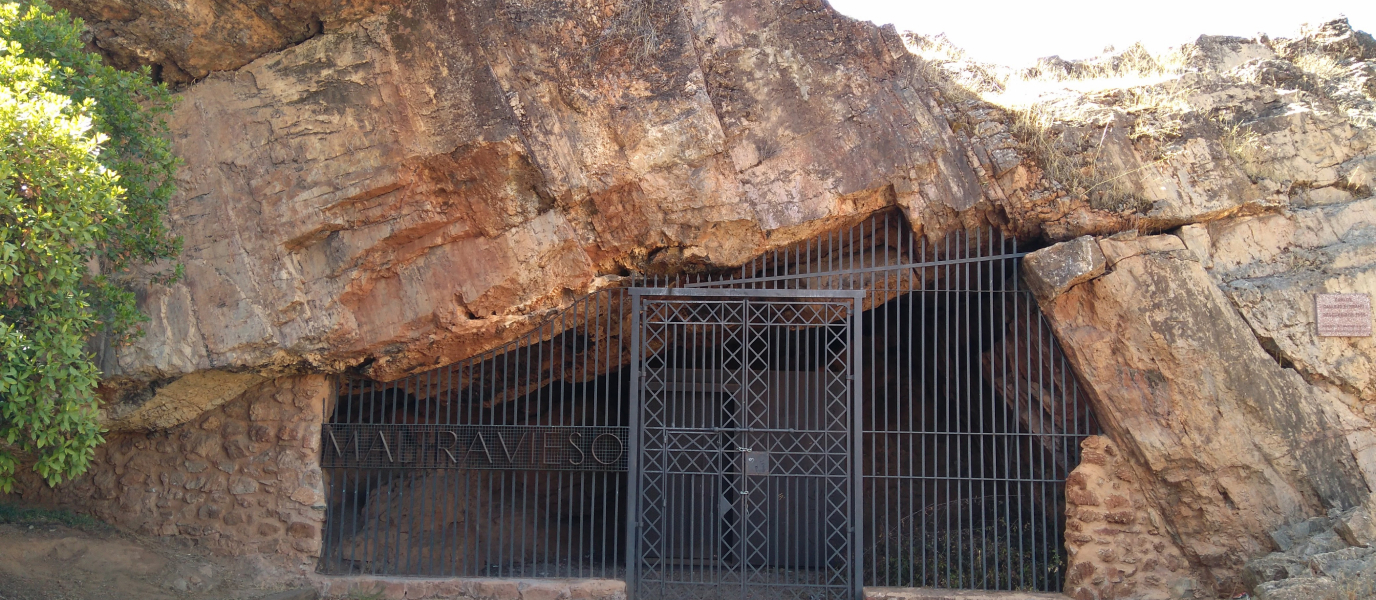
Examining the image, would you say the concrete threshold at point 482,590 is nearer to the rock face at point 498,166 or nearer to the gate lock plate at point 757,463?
the gate lock plate at point 757,463

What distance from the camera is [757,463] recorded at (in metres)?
7.02

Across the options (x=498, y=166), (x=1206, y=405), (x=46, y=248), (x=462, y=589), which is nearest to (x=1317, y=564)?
Result: (x=1206, y=405)

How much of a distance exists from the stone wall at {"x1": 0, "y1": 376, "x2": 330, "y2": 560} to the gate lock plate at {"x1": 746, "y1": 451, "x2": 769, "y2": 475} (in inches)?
137

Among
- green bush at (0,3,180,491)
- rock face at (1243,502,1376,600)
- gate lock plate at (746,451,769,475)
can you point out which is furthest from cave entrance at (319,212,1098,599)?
green bush at (0,3,180,491)

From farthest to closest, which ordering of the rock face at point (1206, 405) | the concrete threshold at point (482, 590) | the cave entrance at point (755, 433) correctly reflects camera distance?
the cave entrance at point (755, 433) → the concrete threshold at point (482, 590) → the rock face at point (1206, 405)

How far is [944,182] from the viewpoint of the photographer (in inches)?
288

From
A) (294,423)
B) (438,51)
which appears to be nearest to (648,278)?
(438,51)

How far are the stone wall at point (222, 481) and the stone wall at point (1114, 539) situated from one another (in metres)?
6.08

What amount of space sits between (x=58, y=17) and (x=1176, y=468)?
28.1ft

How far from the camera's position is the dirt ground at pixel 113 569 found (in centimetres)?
590

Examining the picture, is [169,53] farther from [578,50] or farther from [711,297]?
[711,297]

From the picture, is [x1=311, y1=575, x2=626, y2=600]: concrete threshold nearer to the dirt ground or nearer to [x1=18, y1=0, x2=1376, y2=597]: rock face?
the dirt ground

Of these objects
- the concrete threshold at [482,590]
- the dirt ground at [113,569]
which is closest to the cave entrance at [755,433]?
the concrete threshold at [482,590]

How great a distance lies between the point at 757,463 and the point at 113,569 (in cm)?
481
